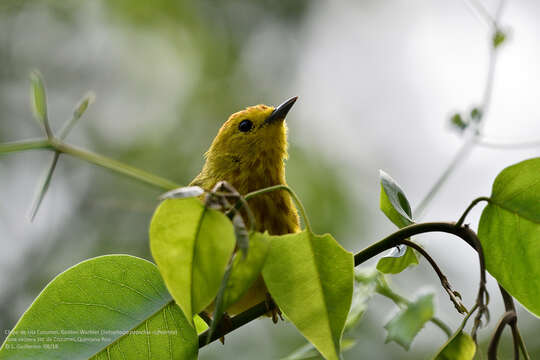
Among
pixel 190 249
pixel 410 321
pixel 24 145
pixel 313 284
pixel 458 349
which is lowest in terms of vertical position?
pixel 410 321

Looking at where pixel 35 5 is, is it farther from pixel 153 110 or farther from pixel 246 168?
pixel 246 168

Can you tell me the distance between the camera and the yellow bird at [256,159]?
2.72 meters

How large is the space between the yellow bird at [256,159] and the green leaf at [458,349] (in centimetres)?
142

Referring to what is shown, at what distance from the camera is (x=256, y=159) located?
321cm

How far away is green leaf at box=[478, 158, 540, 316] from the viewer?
1.27 m

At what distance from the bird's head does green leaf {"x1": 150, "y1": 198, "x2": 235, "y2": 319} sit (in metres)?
2.06

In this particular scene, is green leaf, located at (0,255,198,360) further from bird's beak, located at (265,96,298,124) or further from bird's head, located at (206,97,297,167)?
bird's beak, located at (265,96,298,124)

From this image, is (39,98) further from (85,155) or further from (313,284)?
(313,284)

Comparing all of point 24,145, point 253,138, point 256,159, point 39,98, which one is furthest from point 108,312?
point 253,138

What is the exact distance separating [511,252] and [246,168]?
6.57 ft

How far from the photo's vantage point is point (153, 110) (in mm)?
8234

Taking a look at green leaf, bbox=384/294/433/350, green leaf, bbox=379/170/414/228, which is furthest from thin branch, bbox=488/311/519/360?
green leaf, bbox=384/294/433/350

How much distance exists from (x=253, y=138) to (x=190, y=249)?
228cm

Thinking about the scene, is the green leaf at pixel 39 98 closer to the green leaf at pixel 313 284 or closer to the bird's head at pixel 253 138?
the green leaf at pixel 313 284
